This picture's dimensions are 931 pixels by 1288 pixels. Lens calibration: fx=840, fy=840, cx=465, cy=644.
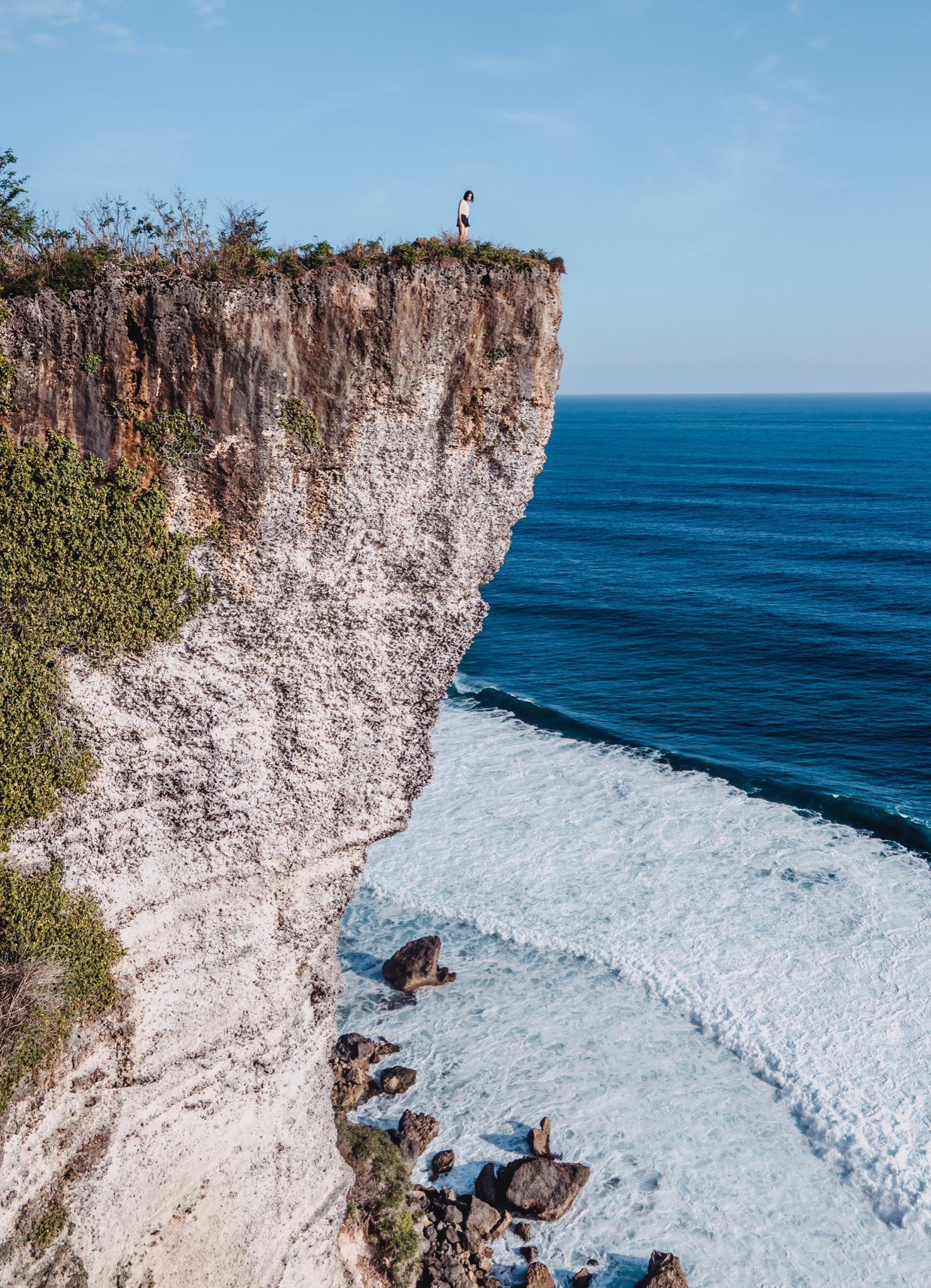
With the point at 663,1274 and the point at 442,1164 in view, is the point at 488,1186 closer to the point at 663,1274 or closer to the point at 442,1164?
the point at 442,1164

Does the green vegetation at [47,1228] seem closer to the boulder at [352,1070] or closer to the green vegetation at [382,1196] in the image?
the green vegetation at [382,1196]

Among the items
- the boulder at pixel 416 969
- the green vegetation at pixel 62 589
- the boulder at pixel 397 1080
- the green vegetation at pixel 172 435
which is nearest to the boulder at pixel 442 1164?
the boulder at pixel 397 1080

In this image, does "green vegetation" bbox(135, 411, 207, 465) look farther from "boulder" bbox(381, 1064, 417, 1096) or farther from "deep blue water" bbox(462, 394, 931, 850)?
"deep blue water" bbox(462, 394, 931, 850)

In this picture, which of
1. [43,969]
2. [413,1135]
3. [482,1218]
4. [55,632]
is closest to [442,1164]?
[413,1135]

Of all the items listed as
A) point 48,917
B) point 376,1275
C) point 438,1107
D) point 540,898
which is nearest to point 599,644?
point 540,898

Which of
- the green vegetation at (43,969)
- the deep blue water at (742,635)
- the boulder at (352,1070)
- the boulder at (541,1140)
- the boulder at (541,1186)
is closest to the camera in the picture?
the green vegetation at (43,969)

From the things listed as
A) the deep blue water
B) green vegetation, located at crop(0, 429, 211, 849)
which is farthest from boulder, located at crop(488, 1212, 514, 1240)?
the deep blue water
